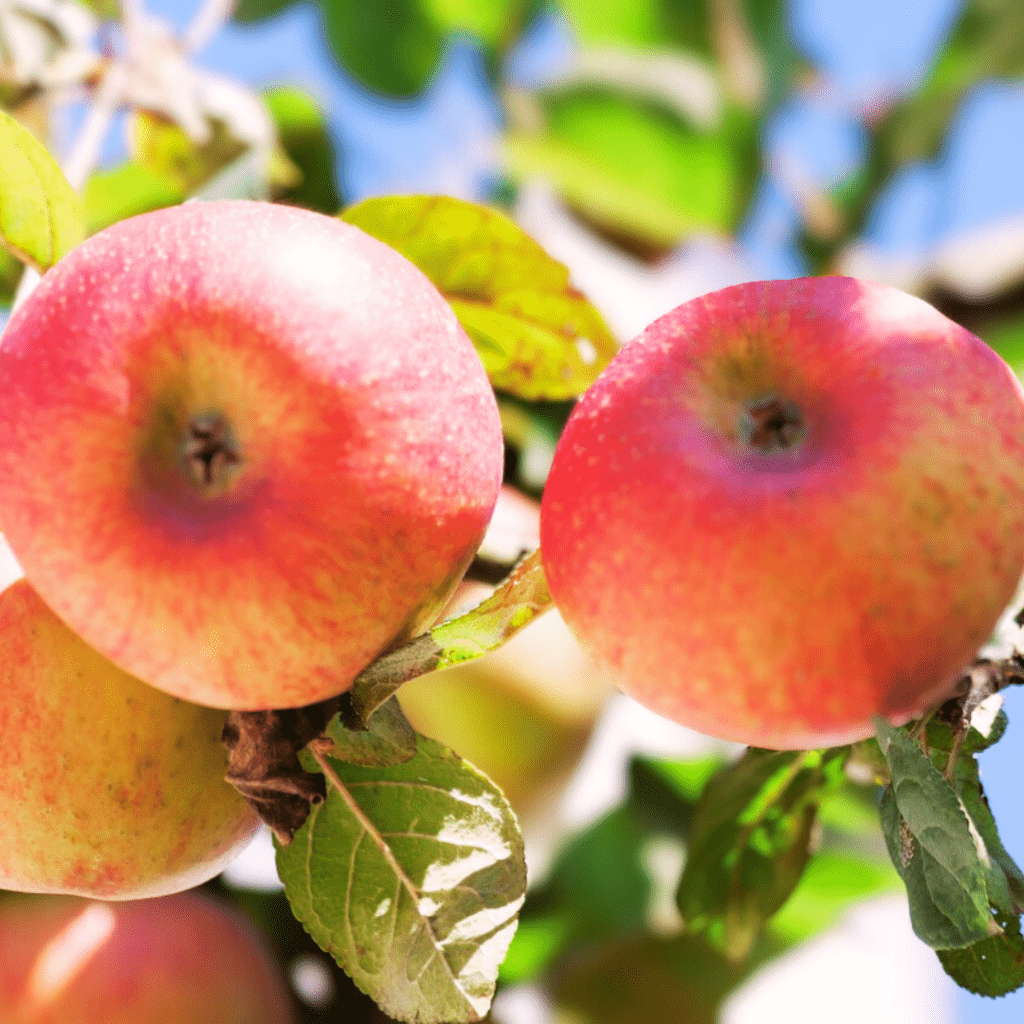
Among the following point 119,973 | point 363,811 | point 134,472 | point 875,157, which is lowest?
point 119,973

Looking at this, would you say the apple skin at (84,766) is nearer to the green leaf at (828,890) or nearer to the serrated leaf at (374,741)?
the serrated leaf at (374,741)

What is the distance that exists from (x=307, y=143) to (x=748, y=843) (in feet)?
4.12

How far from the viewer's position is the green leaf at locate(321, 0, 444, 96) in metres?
2.10

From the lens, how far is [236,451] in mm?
579

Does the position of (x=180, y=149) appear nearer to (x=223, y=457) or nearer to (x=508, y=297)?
(x=508, y=297)

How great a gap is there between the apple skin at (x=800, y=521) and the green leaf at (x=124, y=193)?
120 centimetres

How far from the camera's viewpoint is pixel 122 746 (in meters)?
0.69

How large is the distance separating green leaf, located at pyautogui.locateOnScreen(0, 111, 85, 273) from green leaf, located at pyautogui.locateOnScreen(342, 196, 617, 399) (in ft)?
0.72

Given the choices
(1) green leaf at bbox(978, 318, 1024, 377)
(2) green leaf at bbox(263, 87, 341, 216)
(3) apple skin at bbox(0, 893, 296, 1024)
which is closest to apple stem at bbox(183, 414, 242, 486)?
(3) apple skin at bbox(0, 893, 296, 1024)

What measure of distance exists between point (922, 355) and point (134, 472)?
363 mm

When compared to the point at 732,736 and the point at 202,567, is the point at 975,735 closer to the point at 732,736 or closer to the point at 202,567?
the point at 732,736

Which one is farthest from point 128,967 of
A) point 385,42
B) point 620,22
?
point 620,22

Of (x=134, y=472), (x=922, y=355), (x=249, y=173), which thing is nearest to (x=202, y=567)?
(x=134, y=472)

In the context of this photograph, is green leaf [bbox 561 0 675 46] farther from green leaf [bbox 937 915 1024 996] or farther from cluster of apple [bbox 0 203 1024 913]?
green leaf [bbox 937 915 1024 996]
